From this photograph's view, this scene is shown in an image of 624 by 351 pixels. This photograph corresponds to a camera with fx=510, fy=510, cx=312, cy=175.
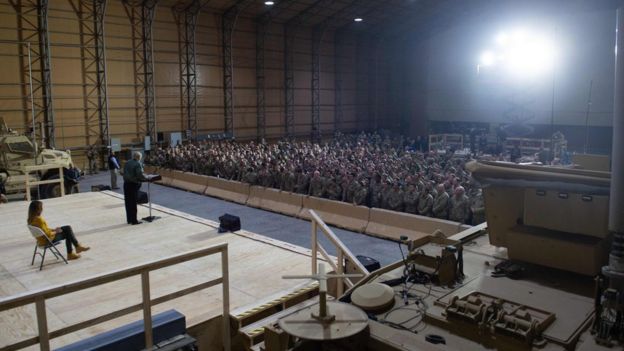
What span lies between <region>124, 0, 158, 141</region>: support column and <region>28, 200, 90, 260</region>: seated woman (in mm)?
21068

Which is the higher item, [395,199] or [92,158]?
[92,158]

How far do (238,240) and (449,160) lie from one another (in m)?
12.4

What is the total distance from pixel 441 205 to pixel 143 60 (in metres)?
22.5

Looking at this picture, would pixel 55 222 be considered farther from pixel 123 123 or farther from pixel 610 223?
pixel 123 123

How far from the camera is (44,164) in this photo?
19.3m

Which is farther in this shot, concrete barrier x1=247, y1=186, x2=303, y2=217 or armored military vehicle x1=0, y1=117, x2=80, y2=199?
armored military vehicle x1=0, y1=117, x2=80, y2=199

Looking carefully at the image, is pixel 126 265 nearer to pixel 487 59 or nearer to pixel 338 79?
pixel 487 59

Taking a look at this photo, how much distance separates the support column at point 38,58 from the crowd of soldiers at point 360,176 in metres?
5.60

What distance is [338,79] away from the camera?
42344mm

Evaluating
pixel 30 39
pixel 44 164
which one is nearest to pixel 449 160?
pixel 44 164

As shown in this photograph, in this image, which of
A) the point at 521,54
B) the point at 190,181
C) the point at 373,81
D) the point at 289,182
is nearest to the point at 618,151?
the point at 289,182

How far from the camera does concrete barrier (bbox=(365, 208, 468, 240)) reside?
43.6 feet

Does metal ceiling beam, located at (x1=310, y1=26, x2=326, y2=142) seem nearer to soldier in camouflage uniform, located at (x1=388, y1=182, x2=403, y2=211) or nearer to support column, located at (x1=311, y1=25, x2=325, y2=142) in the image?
support column, located at (x1=311, y1=25, x2=325, y2=142)

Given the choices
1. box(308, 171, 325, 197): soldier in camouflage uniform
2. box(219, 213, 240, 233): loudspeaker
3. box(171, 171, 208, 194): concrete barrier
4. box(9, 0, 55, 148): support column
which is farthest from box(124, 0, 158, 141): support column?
box(219, 213, 240, 233): loudspeaker
